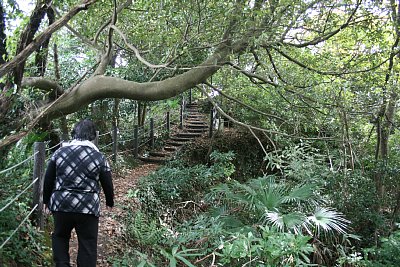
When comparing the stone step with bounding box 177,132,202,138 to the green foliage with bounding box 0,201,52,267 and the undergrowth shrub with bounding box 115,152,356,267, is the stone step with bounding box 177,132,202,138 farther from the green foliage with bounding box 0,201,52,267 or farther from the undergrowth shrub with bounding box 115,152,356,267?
the green foliage with bounding box 0,201,52,267

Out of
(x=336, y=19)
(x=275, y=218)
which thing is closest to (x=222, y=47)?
(x=336, y=19)

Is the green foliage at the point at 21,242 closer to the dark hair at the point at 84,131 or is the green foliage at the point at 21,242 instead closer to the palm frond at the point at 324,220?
the dark hair at the point at 84,131

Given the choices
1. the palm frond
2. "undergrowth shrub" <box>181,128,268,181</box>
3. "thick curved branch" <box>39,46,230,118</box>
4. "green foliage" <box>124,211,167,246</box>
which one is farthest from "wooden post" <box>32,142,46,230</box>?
"undergrowth shrub" <box>181,128,268,181</box>

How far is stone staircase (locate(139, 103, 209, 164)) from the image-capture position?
12255 millimetres

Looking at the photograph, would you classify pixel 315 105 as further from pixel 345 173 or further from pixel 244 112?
pixel 244 112

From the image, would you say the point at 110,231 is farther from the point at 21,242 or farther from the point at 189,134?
the point at 189,134

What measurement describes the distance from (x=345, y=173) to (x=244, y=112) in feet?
18.0

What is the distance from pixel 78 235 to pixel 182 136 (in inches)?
447

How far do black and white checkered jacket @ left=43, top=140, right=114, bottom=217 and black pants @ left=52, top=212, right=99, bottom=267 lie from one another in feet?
0.28

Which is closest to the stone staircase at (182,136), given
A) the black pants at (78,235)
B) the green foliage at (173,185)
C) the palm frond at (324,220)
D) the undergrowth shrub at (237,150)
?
the undergrowth shrub at (237,150)

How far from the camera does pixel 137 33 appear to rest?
28.8 ft

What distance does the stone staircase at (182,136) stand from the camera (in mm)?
12255

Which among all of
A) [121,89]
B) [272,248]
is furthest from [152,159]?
[272,248]

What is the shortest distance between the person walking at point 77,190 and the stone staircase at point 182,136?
8.37 metres
